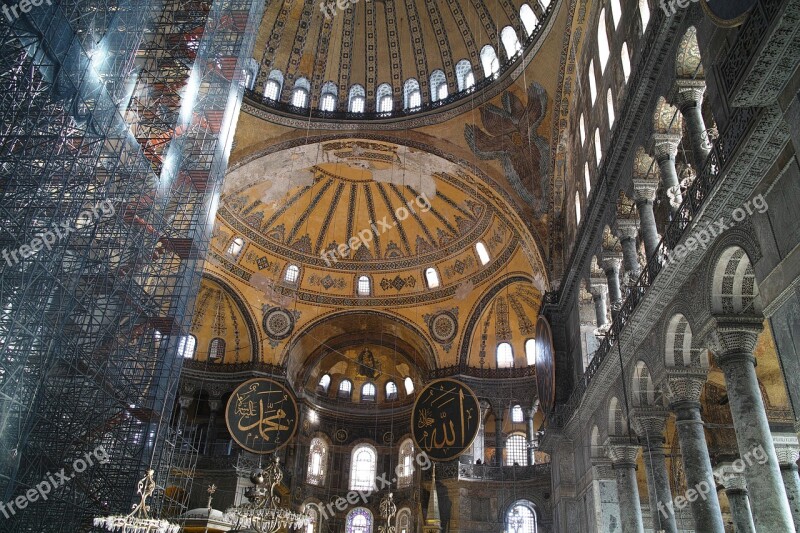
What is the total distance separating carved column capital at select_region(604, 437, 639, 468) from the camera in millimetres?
11227

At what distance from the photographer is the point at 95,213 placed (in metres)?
10.6

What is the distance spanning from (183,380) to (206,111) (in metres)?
9.32

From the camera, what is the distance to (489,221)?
19906mm

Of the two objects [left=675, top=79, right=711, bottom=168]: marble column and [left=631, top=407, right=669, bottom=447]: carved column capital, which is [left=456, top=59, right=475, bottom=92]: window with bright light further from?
[left=631, top=407, right=669, bottom=447]: carved column capital

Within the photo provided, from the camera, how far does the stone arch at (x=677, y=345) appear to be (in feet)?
28.8

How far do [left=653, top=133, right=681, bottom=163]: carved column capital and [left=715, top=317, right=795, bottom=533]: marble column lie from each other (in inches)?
112

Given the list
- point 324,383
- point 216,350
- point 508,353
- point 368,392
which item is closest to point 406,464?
point 368,392

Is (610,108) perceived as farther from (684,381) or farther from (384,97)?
(384,97)

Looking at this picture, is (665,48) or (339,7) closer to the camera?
(665,48)

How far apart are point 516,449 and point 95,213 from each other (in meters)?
15.3

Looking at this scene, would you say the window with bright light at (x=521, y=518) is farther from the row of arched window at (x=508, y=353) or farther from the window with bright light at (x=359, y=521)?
the window with bright light at (x=359, y=521)

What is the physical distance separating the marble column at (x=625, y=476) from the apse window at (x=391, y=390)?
43.1 ft

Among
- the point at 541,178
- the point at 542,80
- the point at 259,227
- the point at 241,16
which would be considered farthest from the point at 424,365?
the point at 241,16

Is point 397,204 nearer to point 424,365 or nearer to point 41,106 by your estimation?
point 424,365
